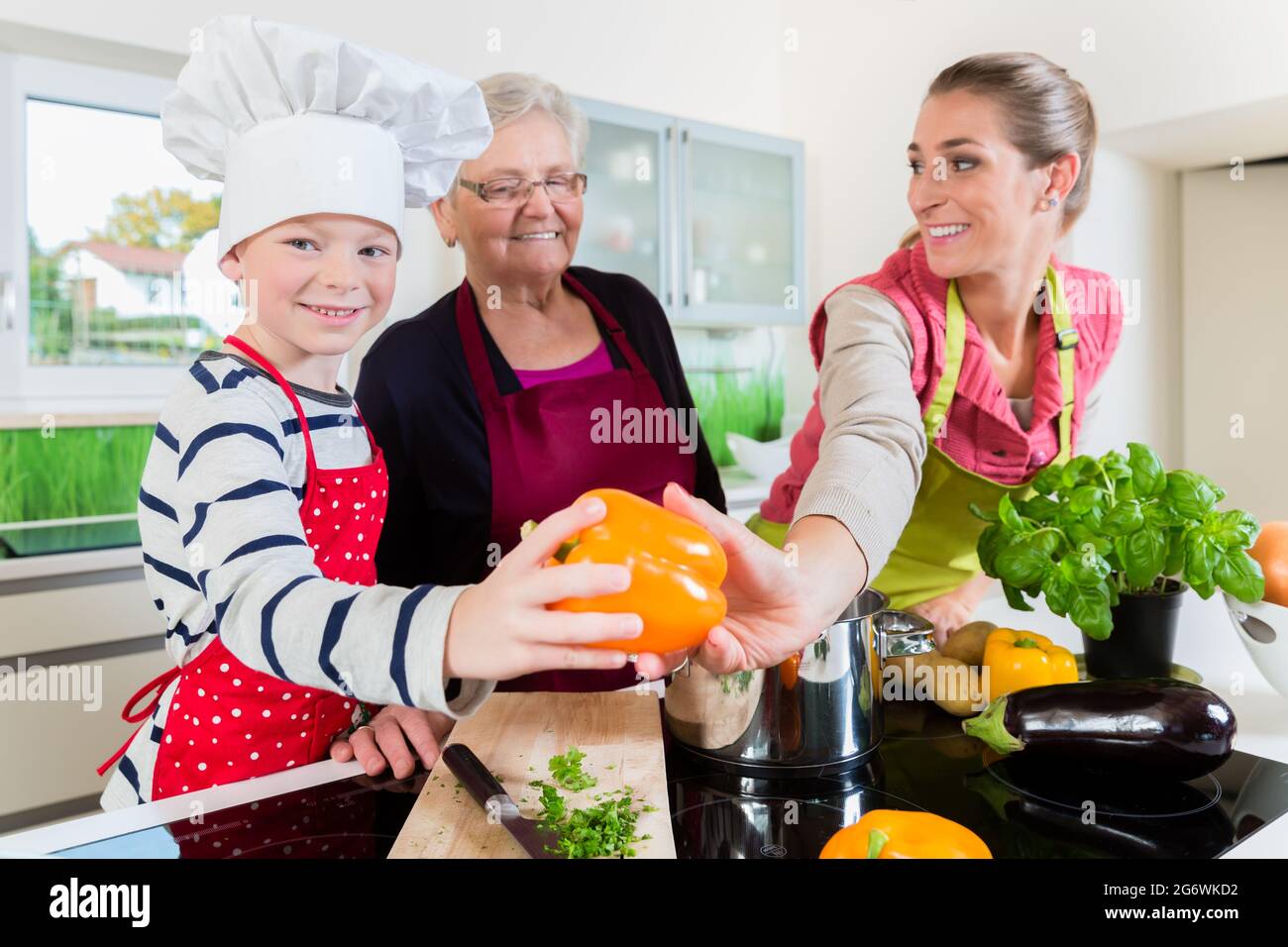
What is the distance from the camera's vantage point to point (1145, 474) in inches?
36.8

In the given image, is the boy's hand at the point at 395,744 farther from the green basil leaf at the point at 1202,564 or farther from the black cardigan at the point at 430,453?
the green basil leaf at the point at 1202,564

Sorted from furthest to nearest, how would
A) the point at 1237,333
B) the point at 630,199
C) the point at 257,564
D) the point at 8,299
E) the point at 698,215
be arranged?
1. the point at 698,215
2. the point at 630,199
3. the point at 1237,333
4. the point at 8,299
5. the point at 257,564

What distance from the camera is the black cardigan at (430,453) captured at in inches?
52.7

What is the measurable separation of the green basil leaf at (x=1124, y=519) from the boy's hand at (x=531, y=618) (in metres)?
0.57

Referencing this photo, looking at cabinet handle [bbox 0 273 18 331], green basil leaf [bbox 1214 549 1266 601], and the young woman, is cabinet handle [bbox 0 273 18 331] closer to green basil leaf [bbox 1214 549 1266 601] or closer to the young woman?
the young woman

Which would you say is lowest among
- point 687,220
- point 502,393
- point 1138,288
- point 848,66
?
point 502,393

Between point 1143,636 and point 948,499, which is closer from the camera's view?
point 1143,636

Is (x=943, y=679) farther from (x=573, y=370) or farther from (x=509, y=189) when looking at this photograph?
(x=509, y=189)

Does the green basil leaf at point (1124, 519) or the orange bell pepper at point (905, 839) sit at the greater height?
the green basil leaf at point (1124, 519)

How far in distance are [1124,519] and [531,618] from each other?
623 millimetres

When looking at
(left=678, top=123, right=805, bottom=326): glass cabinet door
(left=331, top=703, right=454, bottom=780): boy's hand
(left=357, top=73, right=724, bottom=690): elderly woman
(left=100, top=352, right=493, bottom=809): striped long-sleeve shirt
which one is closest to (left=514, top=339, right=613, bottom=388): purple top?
(left=357, top=73, right=724, bottom=690): elderly woman

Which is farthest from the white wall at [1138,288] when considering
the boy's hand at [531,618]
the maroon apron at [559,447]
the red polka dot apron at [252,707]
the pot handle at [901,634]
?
the boy's hand at [531,618]

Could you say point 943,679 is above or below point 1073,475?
below

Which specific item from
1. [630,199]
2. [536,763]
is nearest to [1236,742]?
[536,763]
